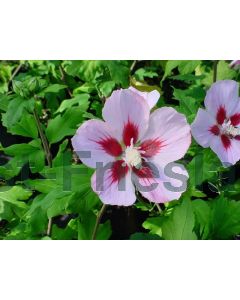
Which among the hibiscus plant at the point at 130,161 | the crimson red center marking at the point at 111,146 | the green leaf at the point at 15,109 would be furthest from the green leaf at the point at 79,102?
the crimson red center marking at the point at 111,146

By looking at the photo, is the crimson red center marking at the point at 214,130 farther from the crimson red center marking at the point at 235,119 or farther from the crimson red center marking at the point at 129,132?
the crimson red center marking at the point at 129,132

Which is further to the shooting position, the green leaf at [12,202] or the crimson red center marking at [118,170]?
the green leaf at [12,202]

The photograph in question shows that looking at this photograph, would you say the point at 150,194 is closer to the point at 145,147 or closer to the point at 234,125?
the point at 145,147

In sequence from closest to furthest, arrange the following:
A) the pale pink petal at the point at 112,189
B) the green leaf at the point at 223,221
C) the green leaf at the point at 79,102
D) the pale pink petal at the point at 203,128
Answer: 1. the pale pink petal at the point at 112,189
2. the pale pink petal at the point at 203,128
3. the green leaf at the point at 223,221
4. the green leaf at the point at 79,102

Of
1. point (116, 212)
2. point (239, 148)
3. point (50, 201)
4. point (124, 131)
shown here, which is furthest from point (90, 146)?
point (116, 212)

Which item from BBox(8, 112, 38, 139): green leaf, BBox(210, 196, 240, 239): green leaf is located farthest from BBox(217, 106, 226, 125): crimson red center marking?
BBox(8, 112, 38, 139): green leaf
